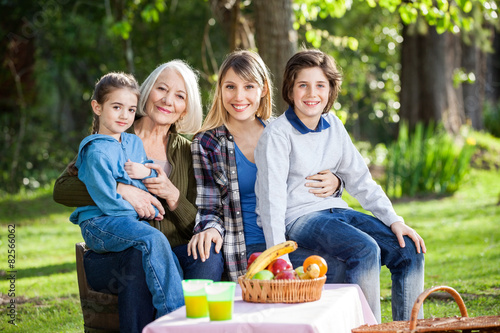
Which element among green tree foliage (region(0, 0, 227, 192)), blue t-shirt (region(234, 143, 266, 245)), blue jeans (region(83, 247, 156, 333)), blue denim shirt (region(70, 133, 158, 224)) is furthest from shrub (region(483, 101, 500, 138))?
blue jeans (region(83, 247, 156, 333))

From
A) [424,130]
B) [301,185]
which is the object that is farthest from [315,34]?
[424,130]

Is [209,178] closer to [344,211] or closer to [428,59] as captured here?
[344,211]

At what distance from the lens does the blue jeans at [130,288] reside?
308 cm

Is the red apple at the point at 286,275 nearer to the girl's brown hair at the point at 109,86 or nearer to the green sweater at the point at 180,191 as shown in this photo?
the green sweater at the point at 180,191

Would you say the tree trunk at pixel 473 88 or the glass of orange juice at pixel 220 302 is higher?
the tree trunk at pixel 473 88

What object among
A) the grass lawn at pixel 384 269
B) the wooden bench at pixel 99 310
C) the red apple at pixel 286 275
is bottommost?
the grass lawn at pixel 384 269

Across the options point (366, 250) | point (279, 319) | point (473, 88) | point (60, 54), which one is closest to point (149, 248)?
point (279, 319)

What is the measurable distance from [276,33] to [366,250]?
3.12 meters

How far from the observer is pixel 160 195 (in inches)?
141

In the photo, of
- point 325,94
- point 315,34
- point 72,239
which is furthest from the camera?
point 72,239

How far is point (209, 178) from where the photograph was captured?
3680 mm

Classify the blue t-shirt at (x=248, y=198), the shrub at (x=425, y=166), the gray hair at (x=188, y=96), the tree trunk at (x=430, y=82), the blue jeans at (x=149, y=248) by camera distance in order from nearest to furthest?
1. the blue jeans at (x=149, y=248)
2. the blue t-shirt at (x=248, y=198)
3. the gray hair at (x=188, y=96)
4. the shrub at (x=425, y=166)
5. the tree trunk at (x=430, y=82)

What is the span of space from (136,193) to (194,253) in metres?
0.46

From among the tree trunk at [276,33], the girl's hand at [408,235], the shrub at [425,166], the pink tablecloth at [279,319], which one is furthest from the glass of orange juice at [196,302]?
the shrub at [425,166]
